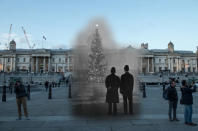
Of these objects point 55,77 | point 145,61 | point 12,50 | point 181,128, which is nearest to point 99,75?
point 181,128

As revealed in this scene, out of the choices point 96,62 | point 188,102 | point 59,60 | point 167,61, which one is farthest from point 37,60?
point 188,102

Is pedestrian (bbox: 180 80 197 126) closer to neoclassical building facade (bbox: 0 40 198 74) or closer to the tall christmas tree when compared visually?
the tall christmas tree

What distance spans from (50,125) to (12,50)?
386 feet

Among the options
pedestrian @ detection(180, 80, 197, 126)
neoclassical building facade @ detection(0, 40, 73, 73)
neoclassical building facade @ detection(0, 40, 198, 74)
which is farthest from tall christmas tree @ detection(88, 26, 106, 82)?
neoclassical building facade @ detection(0, 40, 73, 73)

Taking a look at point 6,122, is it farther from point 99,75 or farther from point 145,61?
point 145,61

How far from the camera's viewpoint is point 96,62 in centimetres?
2811

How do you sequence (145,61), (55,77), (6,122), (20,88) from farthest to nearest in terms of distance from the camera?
(145,61) < (55,77) < (20,88) < (6,122)

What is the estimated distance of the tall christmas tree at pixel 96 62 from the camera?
28141 mm

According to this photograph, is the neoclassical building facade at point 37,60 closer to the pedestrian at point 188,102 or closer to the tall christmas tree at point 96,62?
the tall christmas tree at point 96,62

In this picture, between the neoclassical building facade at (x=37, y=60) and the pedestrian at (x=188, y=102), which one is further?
the neoclassical building facade at (x=37, y=60)

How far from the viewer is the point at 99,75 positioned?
2805 centimetres

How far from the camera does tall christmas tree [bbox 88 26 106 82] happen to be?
92.3ft

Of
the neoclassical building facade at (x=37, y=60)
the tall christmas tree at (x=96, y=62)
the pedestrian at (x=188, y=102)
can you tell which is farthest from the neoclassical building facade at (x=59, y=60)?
the pedestrian at (x=188, y=102)

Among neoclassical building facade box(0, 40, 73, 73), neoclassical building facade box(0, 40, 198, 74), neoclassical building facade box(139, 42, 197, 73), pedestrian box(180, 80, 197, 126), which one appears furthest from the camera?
neoclassical building facade box(139, 42, 197, 73)
